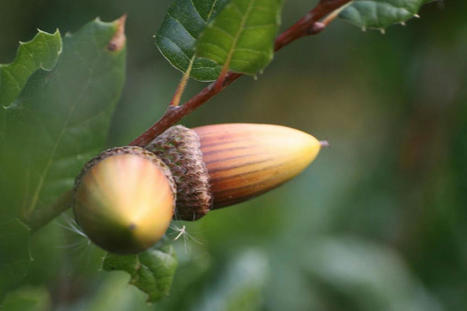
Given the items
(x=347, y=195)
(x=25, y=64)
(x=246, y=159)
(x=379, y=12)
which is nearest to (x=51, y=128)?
(x=25, y=64)

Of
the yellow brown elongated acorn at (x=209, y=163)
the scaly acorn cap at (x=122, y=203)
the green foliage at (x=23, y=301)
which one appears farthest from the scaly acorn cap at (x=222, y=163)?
the green foliage at (x=23, y=301)

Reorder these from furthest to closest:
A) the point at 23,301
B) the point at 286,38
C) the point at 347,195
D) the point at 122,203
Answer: the point at 347,195
the point at 23,301
the point at 286,38
the point at 122,203

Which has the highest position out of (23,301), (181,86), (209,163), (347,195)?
(181,86)

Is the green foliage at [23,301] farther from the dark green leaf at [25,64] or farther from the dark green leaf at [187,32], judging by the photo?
the dark green leaf at [187,32]

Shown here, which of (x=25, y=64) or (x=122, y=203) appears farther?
(x=25, y=64)

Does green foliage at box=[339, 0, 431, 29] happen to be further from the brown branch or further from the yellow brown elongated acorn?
the yellow brown elongated acorn

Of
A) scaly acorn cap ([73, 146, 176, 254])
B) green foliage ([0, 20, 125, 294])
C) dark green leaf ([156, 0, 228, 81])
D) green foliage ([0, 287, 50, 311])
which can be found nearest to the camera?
scaly acorn cap ([73, 146, 176, 254])

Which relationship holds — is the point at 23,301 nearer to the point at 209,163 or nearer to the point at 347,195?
the point at 209,163

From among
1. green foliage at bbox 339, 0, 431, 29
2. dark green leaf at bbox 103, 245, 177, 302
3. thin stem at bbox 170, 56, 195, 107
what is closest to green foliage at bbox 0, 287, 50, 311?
dark green leaf at bbox 103, 245, 177, 302
